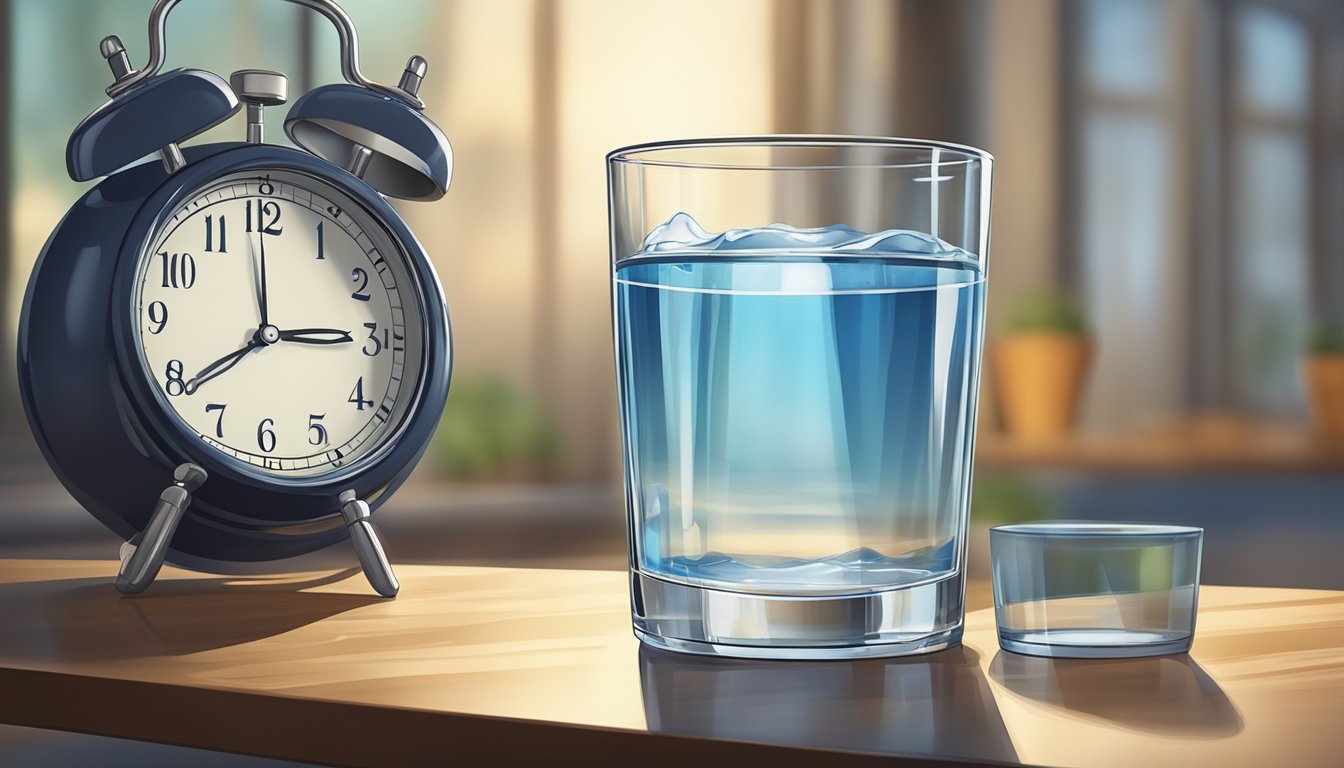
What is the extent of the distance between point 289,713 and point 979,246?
30 cm

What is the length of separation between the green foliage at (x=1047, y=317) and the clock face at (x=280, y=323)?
9.09 feet

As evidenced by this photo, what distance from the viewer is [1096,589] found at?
18.6 inches

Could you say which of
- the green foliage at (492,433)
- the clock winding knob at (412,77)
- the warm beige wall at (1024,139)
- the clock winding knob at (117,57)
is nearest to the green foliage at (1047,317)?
the warm beige wall at (1024,139)

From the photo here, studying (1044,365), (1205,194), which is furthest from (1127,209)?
(1044,365)

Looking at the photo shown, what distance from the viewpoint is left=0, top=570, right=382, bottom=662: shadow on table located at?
1.66 ft

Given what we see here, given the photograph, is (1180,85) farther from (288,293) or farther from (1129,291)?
(288,293)

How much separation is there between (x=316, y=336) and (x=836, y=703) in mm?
403

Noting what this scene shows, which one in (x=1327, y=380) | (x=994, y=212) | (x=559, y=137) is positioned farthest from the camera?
(x=559, y=137)

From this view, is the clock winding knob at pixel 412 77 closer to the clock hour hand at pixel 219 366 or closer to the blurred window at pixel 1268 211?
the clock hour hand at pixel 219 366

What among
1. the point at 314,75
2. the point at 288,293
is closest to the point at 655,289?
the point at 288,293

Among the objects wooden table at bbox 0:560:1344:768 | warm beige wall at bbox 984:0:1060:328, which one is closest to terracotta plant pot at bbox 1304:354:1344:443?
warm beige wall at bbox 984:0:1060:328

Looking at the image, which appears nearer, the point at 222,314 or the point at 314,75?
the point at 222,314

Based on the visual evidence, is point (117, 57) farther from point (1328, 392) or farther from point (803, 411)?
point (1328, 392)

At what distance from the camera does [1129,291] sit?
362 cm
